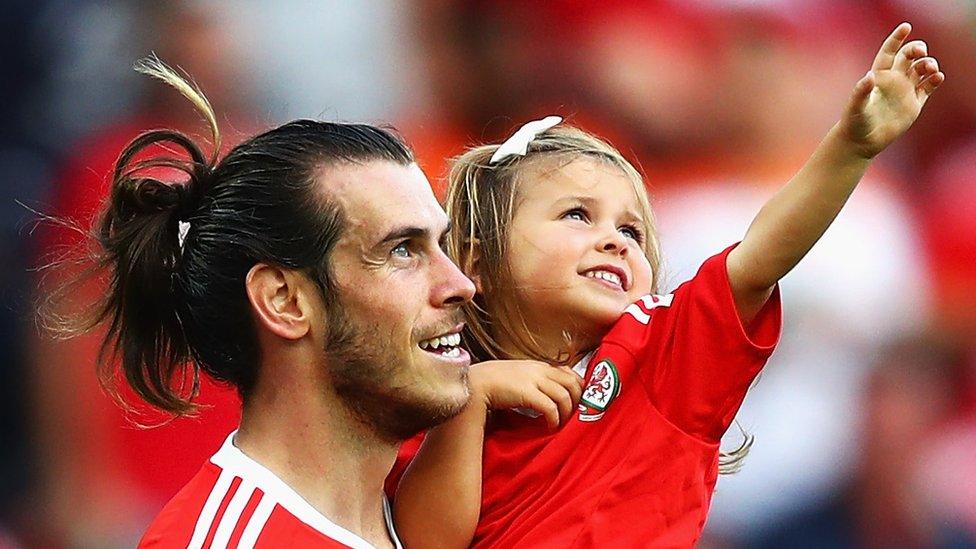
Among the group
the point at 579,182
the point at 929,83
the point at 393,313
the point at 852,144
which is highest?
the point at 929,83

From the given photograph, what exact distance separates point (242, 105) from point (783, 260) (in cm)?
231

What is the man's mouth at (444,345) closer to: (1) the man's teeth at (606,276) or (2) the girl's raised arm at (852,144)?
(1) the man's teeth at (606,276)

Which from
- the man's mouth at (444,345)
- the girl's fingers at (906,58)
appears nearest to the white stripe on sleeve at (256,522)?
the man's mouth at (444,345)

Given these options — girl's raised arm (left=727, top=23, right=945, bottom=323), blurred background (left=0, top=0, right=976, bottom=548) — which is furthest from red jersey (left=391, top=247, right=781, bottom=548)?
blurred background (left=0, top=0, right=976, bottom=548)

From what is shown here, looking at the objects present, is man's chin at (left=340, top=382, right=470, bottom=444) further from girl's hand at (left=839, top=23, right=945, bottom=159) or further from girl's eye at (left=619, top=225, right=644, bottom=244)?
girl's hand at (left=839, top=23, right=945, bottom=159)

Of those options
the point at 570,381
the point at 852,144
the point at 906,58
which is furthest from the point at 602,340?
the point at 906,58

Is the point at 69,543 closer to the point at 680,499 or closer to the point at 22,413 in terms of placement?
the point at 22,413

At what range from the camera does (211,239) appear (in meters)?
2.27

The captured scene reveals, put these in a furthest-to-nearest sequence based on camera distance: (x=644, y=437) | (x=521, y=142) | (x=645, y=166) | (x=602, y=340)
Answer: (x=645, y=166), (x=521, y=142), (x=602, y=340), (x=644, y=437)

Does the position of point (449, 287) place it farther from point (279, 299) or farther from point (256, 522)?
point (256, 522)

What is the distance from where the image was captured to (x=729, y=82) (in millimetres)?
4281

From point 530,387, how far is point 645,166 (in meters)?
1.99

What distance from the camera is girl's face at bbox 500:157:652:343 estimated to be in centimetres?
233

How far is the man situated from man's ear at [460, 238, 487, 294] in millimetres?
194
